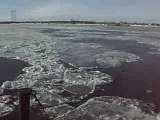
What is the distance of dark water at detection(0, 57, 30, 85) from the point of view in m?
12.0

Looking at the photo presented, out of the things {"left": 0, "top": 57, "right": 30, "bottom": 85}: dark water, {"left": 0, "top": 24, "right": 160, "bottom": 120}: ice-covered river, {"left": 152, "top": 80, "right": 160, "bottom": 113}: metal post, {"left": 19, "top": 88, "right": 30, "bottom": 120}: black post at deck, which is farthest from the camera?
{"left": 0, "top": 57, "right": 30, "bottom": 85}: dark water

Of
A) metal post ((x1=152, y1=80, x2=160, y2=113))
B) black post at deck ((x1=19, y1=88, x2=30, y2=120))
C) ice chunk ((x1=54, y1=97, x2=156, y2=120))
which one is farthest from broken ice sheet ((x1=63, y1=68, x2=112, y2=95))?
black post at deck ((x1=19, y1=88, x2=30, y2=120))

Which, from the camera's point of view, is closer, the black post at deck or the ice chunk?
the black post at deck

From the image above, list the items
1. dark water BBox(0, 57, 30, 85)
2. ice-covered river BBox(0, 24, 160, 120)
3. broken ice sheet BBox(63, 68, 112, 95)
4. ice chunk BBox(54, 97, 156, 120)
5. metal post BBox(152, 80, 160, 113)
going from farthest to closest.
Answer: dark water BBox(0, 57, 30, 85)
broken ice sheet BBox(63, 68, 112, 95)
metal post BBox(152, 80, 160, 113)
ice-covered river BBox(0, 24, 160, 120)
ice chunk BBox(54, 97, 156, 120)

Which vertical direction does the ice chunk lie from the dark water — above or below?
below

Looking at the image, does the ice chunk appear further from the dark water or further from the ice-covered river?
the dark water

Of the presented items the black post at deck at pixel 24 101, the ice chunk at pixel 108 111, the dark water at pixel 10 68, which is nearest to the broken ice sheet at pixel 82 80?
the ice chunk at pixel 108 111

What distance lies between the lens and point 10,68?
1391 cm

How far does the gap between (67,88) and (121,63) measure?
633 centimetres

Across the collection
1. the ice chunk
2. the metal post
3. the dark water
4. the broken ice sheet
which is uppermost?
the dark water

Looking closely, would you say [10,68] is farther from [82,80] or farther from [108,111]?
Result: [108,111]

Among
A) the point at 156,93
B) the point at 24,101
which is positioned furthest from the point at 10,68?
the point at 24,101

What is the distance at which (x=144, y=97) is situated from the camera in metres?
9.59

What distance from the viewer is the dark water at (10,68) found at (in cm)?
1199
